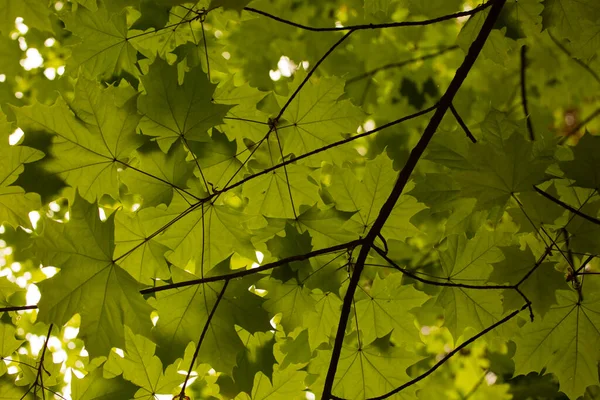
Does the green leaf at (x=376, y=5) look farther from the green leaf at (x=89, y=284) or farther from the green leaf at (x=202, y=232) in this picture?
the green leaf at (x=89, y=284)

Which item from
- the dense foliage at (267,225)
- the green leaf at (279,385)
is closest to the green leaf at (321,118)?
the dense foliage at (267,225)

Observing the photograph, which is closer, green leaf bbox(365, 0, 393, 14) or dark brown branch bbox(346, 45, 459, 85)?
green leaf bbox(365, 0, 393, 14)

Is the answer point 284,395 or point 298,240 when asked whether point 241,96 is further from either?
point 284,395

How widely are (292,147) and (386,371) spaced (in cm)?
89

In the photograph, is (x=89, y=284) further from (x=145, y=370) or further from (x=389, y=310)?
(x=389, y=310)

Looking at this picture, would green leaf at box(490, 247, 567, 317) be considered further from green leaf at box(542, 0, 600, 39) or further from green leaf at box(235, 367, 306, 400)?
green leaf at box(542, 0, 600, 39)

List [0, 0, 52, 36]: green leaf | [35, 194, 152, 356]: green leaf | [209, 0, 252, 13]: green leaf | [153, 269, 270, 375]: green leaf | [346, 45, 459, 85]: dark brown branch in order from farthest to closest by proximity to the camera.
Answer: [346, 45, 459, 85]: dark brown branch < [0, 0, 52, 36]: green leaf < [153, 269, 270, 375]: green leaf < [35, 194, 152, 356]: green leaf < [209, 0, 252, 13]: green leaf

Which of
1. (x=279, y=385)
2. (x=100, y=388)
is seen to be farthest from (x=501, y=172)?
(x=100, y=388)

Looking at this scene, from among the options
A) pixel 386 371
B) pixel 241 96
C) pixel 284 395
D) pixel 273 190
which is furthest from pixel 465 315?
pixel 241 96

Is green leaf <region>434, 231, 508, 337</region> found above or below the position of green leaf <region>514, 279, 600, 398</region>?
above

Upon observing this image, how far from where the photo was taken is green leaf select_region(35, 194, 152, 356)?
46.7 inches

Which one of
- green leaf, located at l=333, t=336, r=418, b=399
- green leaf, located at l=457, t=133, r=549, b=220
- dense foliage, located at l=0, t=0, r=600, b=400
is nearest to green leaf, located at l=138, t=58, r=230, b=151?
dense foliage, located at l=0, t=0, r=600, b=400

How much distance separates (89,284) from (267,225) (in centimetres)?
59

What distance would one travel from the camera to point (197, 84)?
1381 mm
